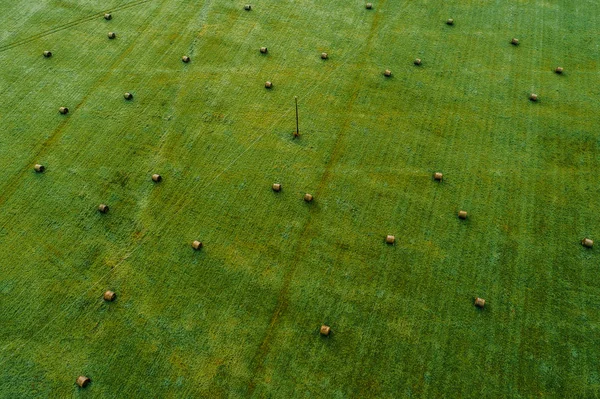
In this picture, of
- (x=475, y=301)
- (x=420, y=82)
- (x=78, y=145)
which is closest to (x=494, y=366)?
(x=475, y=301)

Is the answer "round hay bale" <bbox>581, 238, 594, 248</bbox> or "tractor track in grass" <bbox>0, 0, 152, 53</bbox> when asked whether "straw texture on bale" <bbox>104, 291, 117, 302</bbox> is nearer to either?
"tractor track in grass" <bbox>0, 0, 152, 53</bbox>

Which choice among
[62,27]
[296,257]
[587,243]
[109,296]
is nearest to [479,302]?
[587,243]

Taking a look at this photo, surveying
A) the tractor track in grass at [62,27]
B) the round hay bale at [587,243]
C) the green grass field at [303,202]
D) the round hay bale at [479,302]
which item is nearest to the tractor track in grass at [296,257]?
the green grass field at [303,202]

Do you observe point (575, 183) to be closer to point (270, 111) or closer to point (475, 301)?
point (475, 301)

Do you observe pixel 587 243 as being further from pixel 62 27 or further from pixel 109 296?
pixel 62 27

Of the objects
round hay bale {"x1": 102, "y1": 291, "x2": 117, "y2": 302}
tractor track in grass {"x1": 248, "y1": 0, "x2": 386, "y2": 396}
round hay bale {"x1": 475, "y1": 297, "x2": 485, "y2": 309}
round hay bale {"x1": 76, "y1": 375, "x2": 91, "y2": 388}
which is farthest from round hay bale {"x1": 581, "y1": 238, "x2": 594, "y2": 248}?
round hay bale {"x1": 76, "y1": 375, "x2": 91, "y2": 388}

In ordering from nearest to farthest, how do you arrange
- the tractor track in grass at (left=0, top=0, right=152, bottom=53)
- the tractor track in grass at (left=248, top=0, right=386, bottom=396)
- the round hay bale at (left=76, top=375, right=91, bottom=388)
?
the round hay bale at (left=76, top=375, right=91, bottom=388), the tractor track in grass at (left=248, top=0, right=386, bottom=396), the tractor track in grass at (left=0, top=0, right=152, bottom=53)
